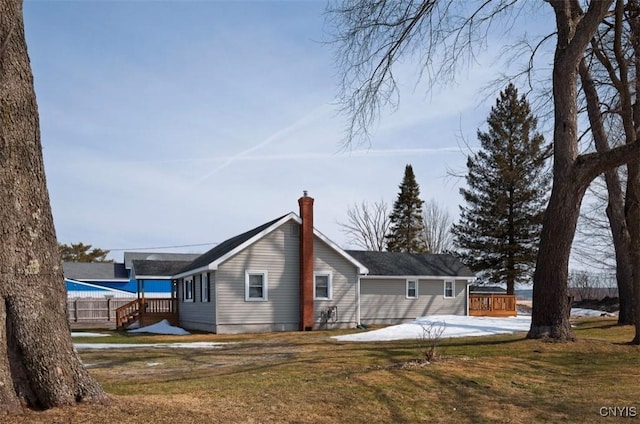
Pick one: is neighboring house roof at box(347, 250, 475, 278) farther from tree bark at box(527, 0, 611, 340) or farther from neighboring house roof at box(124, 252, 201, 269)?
neighboring house roof at box(124, 252, 201, 269)

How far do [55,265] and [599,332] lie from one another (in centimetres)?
1758

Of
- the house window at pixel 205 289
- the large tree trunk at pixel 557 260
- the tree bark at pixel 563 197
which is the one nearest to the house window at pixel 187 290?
the house window at pixel 205 289

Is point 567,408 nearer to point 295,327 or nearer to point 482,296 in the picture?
point 295,327

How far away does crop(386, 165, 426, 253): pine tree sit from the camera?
50188 millimetres

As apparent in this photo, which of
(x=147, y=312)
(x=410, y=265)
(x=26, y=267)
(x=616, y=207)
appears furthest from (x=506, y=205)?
(x=26, y=267)

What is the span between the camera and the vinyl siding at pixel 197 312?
76.0 ft

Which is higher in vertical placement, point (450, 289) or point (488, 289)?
point (450, 289)

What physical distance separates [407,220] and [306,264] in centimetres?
2775

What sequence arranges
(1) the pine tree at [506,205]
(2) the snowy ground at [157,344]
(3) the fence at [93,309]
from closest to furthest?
Answer: 1. (2) the snowy ground at [157,344]
2. (3) the fence at [93,309]
3. (1) the pine tree at [506,205]

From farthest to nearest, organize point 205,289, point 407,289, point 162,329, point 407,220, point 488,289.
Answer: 1. point 407,220
2. point 488,289
3. point 407,289
4. point 162,329
5. point 205,289

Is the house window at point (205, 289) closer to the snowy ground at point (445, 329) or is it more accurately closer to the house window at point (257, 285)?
the house window at point (257, 285)

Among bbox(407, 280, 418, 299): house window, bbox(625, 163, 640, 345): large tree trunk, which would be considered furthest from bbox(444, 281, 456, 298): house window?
bbox(625, 163, 640, 345): large tree trunk

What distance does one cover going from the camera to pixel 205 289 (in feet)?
79.3

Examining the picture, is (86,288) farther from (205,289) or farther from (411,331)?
(411,331)
